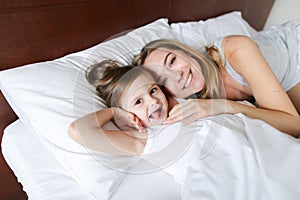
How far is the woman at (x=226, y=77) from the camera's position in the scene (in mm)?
789

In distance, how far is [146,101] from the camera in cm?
66

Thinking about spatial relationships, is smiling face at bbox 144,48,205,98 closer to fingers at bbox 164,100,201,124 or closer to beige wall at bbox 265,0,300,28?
fingers at bbox 164,100,201,124

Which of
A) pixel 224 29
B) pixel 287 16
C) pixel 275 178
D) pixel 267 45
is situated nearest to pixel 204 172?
pixel 275 178

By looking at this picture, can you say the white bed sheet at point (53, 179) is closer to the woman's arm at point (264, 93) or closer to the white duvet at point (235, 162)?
the white duvet at point (235, 162)

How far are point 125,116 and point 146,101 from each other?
7cm

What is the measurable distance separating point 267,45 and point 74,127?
82cm

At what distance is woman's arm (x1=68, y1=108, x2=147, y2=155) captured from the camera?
65cm

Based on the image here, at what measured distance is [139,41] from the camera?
3.18 ft

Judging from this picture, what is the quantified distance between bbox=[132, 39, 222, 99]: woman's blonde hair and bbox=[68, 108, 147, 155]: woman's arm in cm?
24

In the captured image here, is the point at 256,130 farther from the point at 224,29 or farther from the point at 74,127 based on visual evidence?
the point at 224,29

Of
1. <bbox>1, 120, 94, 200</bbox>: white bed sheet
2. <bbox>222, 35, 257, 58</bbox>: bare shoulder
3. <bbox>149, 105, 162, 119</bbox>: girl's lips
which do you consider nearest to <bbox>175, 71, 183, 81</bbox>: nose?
<bbox>149, 105, 162, 119</bbox>: girl's lips

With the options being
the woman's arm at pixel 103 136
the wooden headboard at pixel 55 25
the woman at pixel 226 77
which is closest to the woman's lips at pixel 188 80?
the woman at pixel 226 77

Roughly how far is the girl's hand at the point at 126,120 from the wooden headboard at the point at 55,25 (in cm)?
31

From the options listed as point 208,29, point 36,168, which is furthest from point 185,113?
point 208,29
